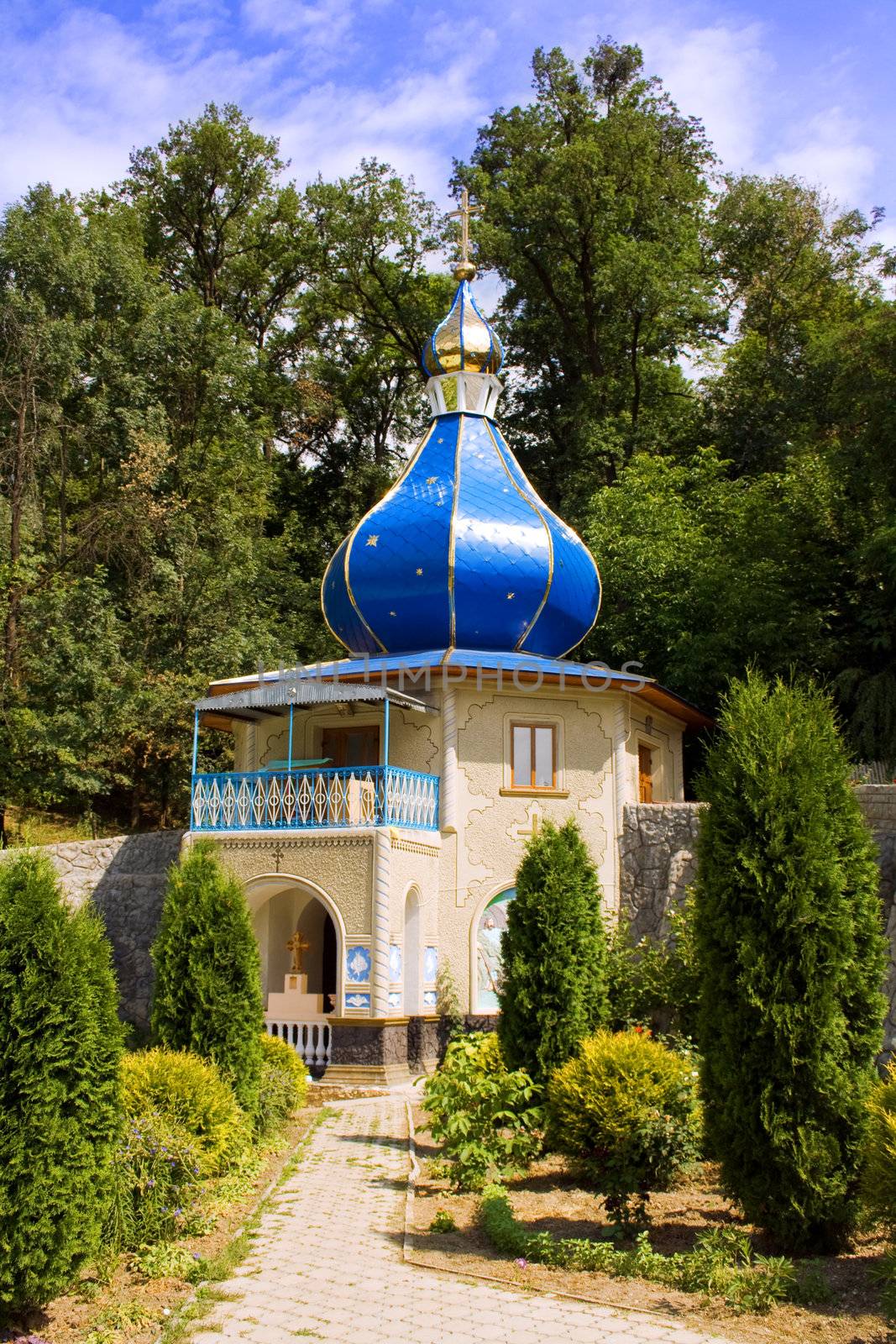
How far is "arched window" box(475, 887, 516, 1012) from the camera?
15328mm

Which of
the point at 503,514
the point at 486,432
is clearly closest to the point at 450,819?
the point at 503,514

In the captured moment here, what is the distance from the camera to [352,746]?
1698 centimetres

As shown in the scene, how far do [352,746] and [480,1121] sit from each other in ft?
27.1

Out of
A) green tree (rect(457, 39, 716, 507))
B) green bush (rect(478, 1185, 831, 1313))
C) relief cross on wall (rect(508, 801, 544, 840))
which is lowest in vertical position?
green bush (rect(478, 1185, 831, 1313))

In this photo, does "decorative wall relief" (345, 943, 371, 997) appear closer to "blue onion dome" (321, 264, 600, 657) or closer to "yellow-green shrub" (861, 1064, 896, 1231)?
"blue onion dome" (321, 264, 600, 657)

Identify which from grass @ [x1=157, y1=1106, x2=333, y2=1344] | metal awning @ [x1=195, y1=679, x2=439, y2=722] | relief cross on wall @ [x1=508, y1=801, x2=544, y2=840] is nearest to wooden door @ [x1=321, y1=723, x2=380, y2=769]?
metal awning @ [x1=195, y1=679, x2=439, y2=722]

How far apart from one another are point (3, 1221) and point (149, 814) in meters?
20.2

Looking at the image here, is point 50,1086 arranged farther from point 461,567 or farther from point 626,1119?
point 461,567

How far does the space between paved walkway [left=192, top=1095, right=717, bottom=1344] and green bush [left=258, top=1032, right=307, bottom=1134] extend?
1817 millimetres

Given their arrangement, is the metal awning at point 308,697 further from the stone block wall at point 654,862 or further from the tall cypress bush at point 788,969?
the tall cypress bush at point 788,969

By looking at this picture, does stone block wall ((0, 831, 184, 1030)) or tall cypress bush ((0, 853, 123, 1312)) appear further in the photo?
stone block wall ((0, 831, 184, 1030))

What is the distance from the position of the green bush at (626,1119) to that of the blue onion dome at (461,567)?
8.84 meters

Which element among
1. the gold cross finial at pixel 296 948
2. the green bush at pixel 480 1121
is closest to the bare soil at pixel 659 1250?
the green bush at pixel 480 1121

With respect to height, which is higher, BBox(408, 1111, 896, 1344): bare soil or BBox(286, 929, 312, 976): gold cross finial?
BBox(286, 929, 312, 976): gold cross finial
